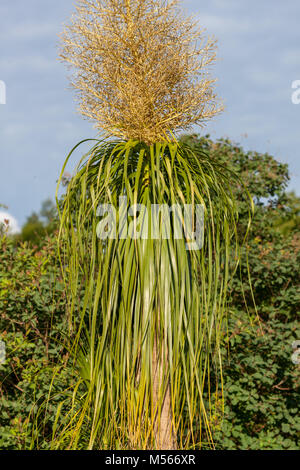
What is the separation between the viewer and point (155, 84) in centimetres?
271

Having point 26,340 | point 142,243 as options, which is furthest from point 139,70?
point 26,340

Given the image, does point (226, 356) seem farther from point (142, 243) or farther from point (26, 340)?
point (142, 243)

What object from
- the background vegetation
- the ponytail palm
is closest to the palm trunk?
the ponytail palm

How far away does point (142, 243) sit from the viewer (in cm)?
259

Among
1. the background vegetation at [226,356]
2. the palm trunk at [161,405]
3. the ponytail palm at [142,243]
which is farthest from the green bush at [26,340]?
the palm trunk at [161,405]

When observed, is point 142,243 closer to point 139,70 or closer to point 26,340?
point 139,70

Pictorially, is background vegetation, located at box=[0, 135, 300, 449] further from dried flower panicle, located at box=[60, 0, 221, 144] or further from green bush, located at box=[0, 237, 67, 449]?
dried flower panicle, located at box=[60, 0, 221, 144]

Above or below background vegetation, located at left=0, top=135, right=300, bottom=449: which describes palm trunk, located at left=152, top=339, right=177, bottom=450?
below

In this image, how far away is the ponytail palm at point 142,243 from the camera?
2516mm

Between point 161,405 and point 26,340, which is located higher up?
point 26,340

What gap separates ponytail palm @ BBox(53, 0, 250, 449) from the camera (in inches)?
99.0

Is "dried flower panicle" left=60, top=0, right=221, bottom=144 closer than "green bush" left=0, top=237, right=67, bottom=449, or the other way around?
"dried flower panicle" left=60, top=0, right=221, bottom=144

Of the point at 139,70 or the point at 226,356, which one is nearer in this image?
the point at 139,70
